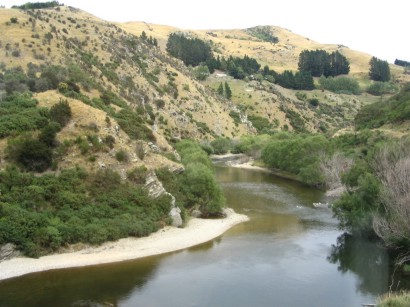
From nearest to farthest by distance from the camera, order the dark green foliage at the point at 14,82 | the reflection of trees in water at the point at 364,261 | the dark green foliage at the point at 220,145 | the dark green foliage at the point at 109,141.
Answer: the reflection of trees in water at the point at 364,261 → the dark green foliage at the point at 109,141 → the dark green foliage at the point at 14,82 → the dark green foliage at the point at 220,145

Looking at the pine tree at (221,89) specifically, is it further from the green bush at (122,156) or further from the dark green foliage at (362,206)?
the dark green foliage at (362,206)

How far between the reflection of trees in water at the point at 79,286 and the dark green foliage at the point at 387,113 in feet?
220

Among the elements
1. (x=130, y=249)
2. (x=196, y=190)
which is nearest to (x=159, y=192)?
(x=196, y=190)

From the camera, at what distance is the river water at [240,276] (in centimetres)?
3622

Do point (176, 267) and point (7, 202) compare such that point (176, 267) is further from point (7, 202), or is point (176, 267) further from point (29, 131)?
point (29, 131)

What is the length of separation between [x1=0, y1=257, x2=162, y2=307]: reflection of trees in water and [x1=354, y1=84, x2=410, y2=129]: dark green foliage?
6714 cm

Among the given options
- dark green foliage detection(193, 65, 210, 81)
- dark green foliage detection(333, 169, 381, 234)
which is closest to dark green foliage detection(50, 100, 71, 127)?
dark green foliage detection(333, 169, 381, 234)

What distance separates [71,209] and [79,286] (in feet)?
43.3

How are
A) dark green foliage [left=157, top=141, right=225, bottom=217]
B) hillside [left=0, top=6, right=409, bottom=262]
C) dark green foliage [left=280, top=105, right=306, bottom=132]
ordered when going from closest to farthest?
hillside [left=0, top=6, right=409, bottom=262]
dark green foliage [left=157, top=141, right=225, bottom=217]
dark green foliage [left=280, top=105, right=306, bottom=132]

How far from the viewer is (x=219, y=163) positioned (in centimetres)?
12694

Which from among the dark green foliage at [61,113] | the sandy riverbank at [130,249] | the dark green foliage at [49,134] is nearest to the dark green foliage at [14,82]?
the dark green foliage at [61,113]

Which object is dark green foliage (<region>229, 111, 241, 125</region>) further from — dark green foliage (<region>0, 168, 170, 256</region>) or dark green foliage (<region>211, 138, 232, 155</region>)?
dark green foliage (<region>0, 168, 170, 256</region>)

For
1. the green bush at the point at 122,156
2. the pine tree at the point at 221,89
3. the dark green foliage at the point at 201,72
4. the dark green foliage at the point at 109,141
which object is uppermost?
the dark green foliage at the point at 201,72

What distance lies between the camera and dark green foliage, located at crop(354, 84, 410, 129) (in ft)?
310
